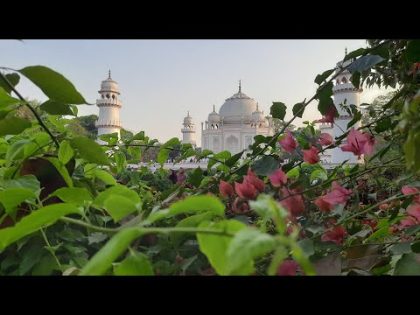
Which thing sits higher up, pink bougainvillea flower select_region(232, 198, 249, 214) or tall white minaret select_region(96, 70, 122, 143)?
tall white minaret select_region(96, 70, 122, 143)

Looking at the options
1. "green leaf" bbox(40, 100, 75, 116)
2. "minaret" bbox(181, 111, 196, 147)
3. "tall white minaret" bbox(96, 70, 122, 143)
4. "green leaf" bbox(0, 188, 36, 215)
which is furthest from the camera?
"minaret" bbox(181, 111, 196, 147)

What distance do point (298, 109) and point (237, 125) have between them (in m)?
20.7

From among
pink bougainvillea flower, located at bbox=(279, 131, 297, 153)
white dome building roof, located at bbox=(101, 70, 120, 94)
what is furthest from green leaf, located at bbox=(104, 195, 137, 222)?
white dome building roof, located at bbox=(101, 70, 120, 94)

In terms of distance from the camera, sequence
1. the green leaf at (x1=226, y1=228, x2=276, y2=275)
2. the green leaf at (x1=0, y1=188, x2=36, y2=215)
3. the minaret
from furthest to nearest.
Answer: the minaret
the green leaf at (x1=0, y1=188, x2=36, y2=215)
the green leaf at (x1=226, y1=228, x2=276, y2=275)

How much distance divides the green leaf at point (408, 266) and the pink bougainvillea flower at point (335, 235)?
6 centimetres

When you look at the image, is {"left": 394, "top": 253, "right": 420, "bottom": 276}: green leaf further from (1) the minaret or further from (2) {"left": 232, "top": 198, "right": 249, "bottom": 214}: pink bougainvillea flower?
(1) the minaret

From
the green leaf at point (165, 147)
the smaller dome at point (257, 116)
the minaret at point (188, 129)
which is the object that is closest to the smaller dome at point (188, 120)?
the minaret at point (188, 129)

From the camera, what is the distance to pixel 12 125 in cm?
30

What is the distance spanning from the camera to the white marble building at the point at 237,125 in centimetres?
2086

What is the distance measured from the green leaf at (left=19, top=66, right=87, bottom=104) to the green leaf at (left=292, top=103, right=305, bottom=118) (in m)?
0.28

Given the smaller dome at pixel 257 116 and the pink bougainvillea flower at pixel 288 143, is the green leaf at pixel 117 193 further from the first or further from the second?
the smaller dome at pixel 257 116

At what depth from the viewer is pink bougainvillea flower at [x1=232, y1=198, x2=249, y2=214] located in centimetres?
35
